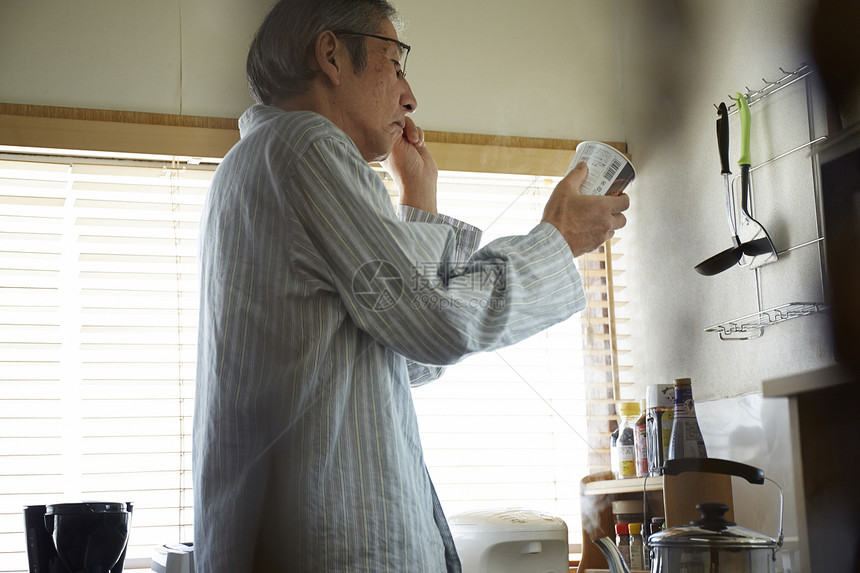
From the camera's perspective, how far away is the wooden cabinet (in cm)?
51

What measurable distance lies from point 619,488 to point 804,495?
166 mm

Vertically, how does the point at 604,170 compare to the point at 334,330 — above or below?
above

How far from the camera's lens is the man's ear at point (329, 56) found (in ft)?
2.16

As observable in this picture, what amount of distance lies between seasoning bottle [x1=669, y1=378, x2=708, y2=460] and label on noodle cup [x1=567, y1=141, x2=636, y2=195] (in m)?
0.14

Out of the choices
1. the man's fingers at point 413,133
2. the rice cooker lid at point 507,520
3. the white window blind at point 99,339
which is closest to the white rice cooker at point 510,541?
the rice cooker lid at point 507,520

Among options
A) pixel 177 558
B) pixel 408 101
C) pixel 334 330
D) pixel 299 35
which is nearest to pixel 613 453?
pixel 334 330

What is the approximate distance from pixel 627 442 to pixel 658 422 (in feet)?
0.15

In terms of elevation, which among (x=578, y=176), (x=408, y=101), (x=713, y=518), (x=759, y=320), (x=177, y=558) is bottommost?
(x=177, y=558)

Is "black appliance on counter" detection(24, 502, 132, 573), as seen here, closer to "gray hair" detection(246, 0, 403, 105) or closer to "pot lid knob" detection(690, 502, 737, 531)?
"gray hair" detection(246, 0, 403, 105)

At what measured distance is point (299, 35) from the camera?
697 millimetres

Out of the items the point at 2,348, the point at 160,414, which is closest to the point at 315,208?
the point at 160,414

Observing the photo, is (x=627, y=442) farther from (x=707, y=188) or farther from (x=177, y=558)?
(x=177, y=558)

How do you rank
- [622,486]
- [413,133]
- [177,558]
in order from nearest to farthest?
[622,486] → [413,133] → [177,558]

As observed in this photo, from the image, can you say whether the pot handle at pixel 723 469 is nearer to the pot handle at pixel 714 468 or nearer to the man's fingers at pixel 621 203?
the pot handle at pixel 714 468
